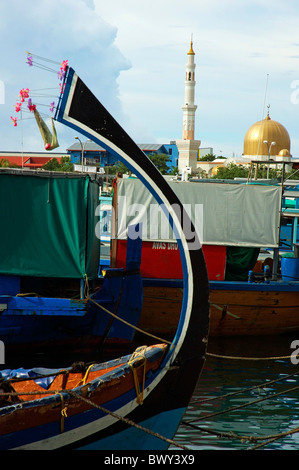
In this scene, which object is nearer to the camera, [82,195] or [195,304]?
[195,304]

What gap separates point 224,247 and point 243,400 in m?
5.73

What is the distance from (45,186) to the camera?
13602 mm

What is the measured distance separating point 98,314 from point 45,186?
3.13 m

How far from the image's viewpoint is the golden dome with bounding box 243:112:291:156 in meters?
64.1

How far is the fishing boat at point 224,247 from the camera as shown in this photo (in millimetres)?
16594

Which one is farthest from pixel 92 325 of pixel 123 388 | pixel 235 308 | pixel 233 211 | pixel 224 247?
pixel 123 388

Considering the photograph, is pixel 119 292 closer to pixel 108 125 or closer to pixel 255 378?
pixel 255 378

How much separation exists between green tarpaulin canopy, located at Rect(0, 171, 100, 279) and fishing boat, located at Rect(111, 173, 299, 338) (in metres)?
3.03

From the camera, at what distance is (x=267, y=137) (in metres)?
64.9

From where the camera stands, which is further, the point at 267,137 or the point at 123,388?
the point at 267,137

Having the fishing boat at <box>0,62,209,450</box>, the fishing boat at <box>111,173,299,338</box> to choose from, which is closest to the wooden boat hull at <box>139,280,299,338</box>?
the fishing boat at <box>111,173,299,338</box>

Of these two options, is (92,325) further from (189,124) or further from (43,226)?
(189,124)
